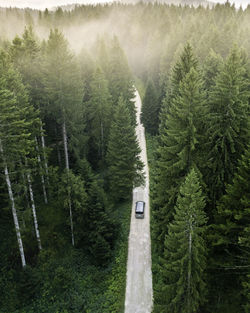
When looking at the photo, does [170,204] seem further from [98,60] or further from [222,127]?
[98,60]

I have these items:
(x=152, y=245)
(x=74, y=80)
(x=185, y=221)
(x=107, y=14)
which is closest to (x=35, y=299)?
(x=152, y=245)

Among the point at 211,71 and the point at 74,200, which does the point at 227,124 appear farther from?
the point at 74,200

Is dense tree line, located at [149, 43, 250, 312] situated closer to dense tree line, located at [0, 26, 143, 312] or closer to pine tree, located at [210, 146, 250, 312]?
pine tree, located at [210, 146, 250, 312]

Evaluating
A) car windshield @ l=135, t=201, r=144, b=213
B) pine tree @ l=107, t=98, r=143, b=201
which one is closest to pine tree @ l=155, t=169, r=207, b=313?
car windshield @ l=135, t=201, r=144, b=213

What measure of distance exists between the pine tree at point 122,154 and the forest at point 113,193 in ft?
0.45

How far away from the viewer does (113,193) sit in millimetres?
30547

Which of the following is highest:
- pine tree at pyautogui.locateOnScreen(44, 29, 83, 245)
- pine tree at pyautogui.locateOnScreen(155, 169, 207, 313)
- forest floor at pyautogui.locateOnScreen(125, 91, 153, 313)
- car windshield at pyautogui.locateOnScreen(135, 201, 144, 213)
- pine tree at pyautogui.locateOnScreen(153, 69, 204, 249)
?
pine tree at pyautogui.locateOnScreen(44, 29, 83, 245)

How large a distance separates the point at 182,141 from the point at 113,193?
1524 cm

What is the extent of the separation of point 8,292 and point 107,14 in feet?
386

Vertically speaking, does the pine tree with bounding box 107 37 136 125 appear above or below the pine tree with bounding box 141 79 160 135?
above

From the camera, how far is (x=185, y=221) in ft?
42.4

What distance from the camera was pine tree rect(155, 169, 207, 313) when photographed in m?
13.1

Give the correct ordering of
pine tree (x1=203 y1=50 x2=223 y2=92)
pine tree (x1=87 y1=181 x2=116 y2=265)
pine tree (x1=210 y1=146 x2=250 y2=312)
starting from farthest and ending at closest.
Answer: pine tree (x1=203 y1=50 x2=223 y2=92) < pine tree (x1=87 y1=181 x2=116 y2=265) < pine tree (x1=210 y1=146 x2=250 y2=312)

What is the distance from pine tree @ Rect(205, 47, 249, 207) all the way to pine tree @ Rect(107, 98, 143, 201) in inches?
486
